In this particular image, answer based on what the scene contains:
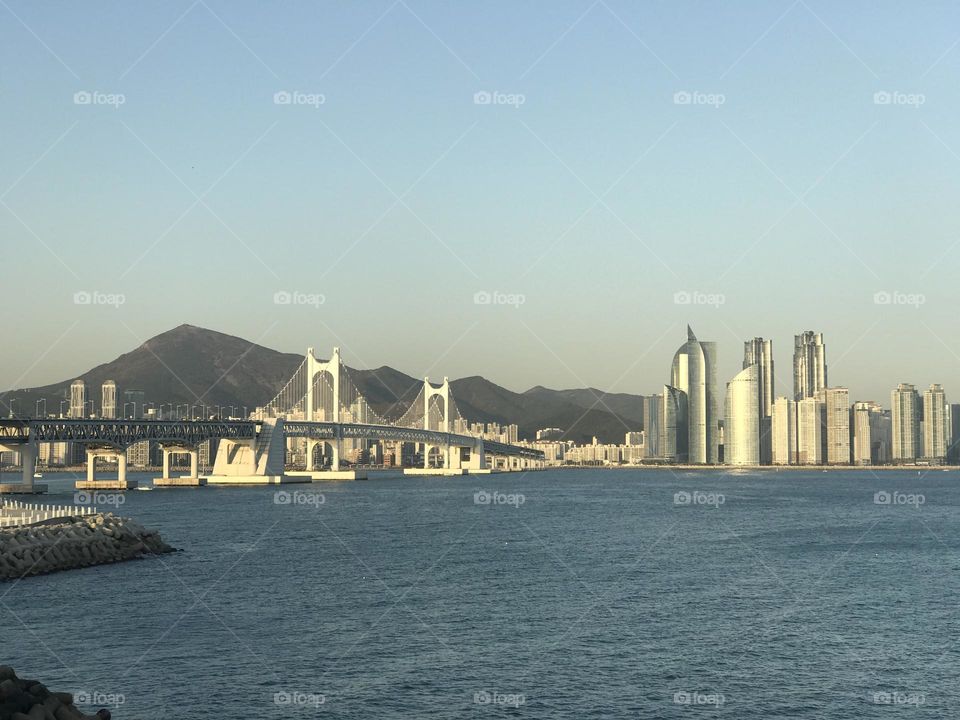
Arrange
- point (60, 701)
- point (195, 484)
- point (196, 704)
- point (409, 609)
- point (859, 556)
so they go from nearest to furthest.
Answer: point (60, 701)
point (196, 704)
point (409, 609)
point (859, 556)
point (195, 484)

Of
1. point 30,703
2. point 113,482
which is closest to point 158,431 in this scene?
point 113,482

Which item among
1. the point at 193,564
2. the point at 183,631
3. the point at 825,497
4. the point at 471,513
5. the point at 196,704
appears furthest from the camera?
the point at 825,497

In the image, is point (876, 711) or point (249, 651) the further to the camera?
point (249, 651)

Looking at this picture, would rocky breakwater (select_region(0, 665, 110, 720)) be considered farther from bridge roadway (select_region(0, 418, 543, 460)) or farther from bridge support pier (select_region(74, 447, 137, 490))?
bridge support pier (select_region(74, 447, 137, 490))

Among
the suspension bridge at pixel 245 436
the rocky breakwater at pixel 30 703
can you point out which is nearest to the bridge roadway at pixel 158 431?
the suspension bridge at pixel 245 436

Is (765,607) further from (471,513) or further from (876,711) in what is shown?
(471,513)

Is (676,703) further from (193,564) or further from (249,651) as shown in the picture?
(193,564)

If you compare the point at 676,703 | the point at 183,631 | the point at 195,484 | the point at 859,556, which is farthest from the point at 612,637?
the point at 195,484
